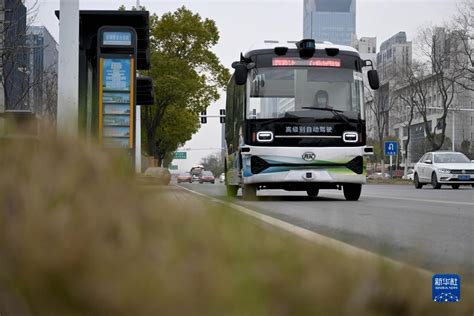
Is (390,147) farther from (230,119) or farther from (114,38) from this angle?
(114,38)

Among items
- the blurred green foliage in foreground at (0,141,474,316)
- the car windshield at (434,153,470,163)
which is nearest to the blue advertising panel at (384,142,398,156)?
the car windshield at (434,153,470,163)

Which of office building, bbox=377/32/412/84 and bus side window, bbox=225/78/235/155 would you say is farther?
bus side window, bbox=225/78/235/155

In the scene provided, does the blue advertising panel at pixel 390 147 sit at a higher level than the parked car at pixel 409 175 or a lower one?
higher

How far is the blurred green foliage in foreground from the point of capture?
174 centimetres

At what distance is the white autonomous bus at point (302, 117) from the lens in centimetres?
1079

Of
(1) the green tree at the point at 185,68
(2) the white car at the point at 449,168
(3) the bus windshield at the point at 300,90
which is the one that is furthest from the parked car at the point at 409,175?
(3) the bus windshield at the point at 300,90

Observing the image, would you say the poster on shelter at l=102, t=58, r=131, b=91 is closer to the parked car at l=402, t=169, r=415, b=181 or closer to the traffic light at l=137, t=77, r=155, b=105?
the traffic light at l=137, t=77, r=155, b=105

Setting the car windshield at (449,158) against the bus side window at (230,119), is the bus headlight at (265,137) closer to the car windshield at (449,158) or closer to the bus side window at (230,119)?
the bus side window at (230,119)

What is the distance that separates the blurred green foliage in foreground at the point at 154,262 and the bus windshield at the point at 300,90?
8.94 metres

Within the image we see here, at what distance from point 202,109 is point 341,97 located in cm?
382

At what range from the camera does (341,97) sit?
11195 millimetres

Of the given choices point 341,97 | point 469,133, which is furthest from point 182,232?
point 469,133

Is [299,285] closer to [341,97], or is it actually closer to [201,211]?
[201,211]

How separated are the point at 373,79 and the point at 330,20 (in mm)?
5612
